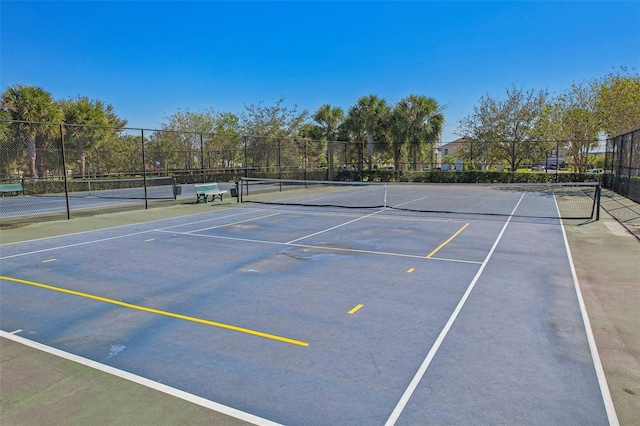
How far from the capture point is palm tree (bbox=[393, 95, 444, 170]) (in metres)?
38.9

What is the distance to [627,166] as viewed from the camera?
23.3 m

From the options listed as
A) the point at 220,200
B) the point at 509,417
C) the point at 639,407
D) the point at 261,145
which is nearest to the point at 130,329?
the point at 509,417

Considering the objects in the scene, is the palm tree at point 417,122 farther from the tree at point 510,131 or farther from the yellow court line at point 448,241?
the yellow court line at point 448,241

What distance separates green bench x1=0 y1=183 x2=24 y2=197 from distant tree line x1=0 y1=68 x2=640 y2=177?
2.14 metres

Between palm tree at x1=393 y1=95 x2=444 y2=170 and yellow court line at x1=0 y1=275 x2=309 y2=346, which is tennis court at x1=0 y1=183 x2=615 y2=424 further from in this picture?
palm tree at x1=393 y1=95 x2=444 y2=170

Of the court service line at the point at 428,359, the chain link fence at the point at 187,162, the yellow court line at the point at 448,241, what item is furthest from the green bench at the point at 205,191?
the court service line at the point at 428,359

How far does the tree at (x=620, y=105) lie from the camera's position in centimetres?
2800

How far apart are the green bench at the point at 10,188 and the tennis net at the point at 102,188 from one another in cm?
122

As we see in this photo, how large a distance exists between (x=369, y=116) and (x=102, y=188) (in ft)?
80.9

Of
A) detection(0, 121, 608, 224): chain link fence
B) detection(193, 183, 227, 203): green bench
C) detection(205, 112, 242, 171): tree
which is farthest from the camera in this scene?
detection(205, 112, 242, 171): tree

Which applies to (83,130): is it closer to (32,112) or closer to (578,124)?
(32,112)

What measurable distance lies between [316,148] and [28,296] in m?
35.2

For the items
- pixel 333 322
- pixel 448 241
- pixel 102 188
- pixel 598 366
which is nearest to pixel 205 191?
pixel 102 188

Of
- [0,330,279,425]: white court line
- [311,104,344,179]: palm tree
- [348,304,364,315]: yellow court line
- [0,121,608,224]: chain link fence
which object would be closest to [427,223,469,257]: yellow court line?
[348,304,364,315]: yellow court line
